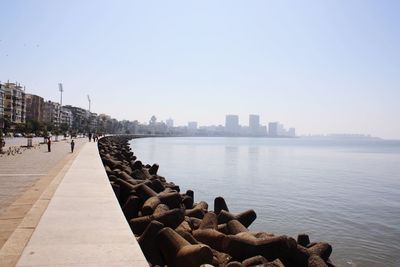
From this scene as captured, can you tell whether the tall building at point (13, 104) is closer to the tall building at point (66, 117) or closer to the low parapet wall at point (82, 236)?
the tall building at point (66, 117)

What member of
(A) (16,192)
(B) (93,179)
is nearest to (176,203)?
(B) (93,179)

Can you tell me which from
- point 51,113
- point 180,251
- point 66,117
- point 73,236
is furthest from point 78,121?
point 73,236

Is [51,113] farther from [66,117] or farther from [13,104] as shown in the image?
[13,104]

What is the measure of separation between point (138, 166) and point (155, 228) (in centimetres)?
1262

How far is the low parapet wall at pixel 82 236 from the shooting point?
439 cm

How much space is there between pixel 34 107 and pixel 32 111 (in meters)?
1.86

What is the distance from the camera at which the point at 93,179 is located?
1127 cm

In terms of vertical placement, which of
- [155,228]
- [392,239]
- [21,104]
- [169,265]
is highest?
[21,104]

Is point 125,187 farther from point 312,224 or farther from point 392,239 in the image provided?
point 392,239

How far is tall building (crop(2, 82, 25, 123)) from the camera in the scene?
102 m

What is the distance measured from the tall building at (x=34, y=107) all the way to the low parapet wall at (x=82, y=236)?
13298cm

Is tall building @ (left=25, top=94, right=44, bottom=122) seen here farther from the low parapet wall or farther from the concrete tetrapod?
the concrete tetrapod

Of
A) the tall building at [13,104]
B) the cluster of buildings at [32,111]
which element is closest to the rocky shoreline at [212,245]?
the cluster of buildings at [32,111]

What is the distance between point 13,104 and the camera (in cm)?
10638
